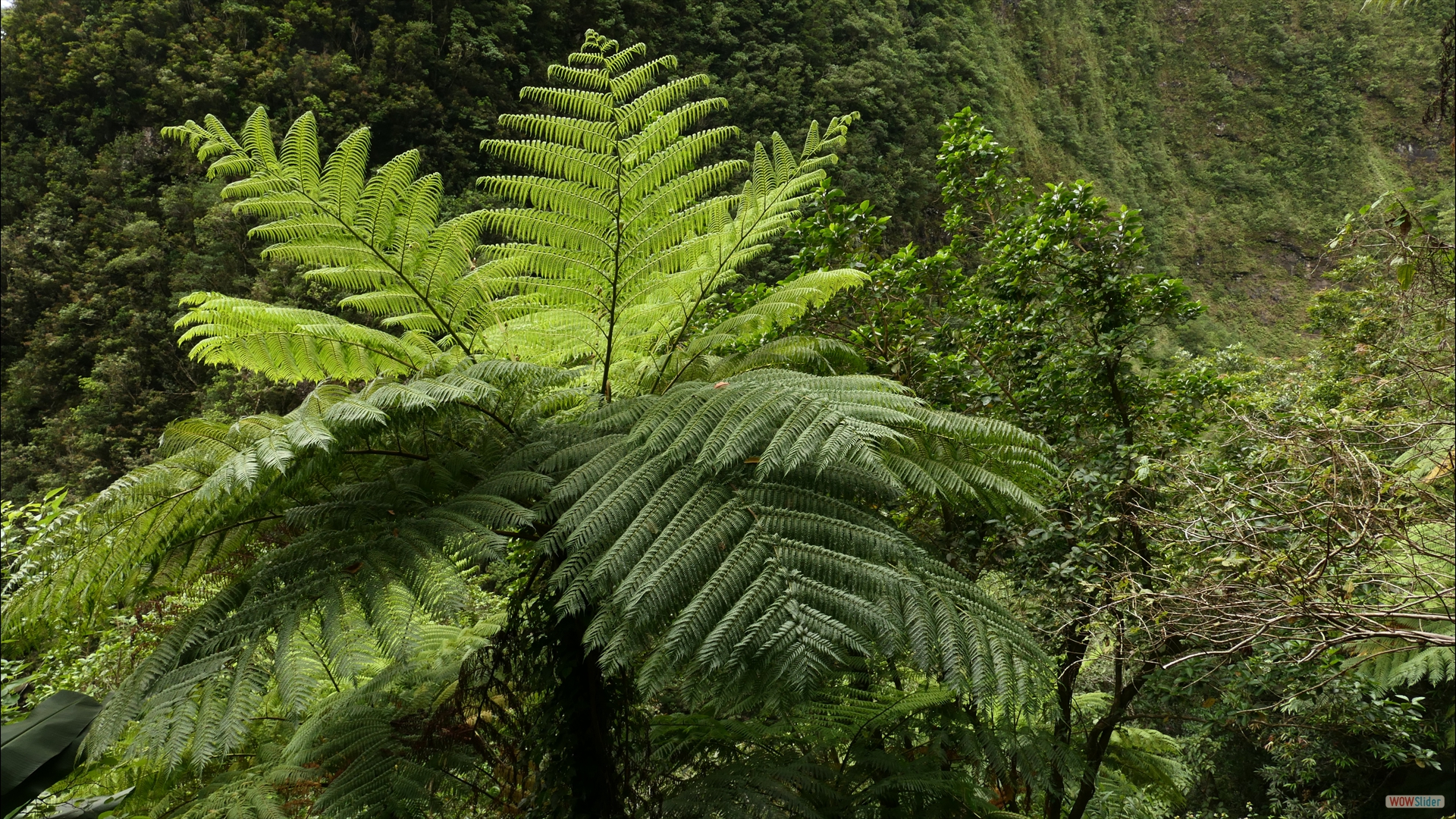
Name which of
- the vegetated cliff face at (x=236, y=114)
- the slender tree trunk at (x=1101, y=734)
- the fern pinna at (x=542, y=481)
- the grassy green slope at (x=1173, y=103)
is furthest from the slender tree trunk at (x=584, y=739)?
the grassy green slope at (x=1173, y=103)

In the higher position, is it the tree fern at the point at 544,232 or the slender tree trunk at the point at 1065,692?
the tree fern at the point at 544,232

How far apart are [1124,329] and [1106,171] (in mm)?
37608

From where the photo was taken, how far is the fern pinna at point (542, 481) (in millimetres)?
1084

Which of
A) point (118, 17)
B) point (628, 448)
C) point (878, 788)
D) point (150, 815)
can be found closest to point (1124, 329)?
point (878, 788)

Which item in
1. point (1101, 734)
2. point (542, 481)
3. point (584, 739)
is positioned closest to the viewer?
point (542, 481)

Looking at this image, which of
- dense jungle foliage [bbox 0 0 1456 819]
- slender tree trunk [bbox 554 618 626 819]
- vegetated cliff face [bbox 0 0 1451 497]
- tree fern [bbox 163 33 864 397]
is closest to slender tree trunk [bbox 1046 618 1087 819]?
dense jungle foliage [bbox 0 0 1456 819]

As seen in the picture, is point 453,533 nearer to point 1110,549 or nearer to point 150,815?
point 150,815

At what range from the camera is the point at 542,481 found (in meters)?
1.34

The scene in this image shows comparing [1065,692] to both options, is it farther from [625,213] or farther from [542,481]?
[625,213]

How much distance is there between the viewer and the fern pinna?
1.08 meters

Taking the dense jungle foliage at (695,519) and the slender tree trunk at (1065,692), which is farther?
the slender tree trunk at (1065,692)

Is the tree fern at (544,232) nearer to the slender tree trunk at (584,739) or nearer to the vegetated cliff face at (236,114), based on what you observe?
the slender tree trunk at (584,739)

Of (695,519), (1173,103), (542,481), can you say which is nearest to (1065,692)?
(695,519)

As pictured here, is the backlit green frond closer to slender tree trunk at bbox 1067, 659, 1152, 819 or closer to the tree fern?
the tree fern
